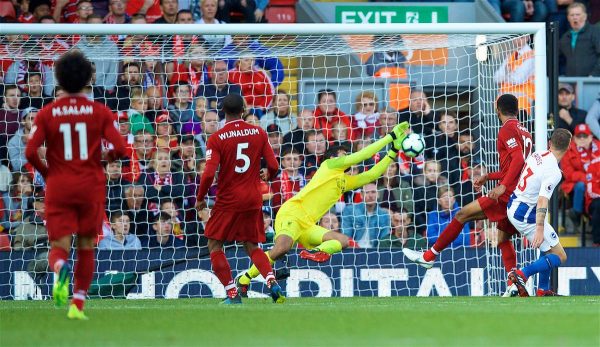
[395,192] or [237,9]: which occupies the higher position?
[237,9]

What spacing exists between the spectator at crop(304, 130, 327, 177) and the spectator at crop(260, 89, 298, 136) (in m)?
0.25

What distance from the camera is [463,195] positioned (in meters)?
13.8

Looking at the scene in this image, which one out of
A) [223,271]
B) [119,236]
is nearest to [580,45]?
[119,236]

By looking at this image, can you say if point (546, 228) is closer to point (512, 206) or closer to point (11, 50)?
point (512, 206)

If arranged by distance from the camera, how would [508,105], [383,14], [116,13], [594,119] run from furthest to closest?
[383,14], [594,119], [116,13], [508,105]

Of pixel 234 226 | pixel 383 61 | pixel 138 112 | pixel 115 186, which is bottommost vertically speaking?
pixel 234 226

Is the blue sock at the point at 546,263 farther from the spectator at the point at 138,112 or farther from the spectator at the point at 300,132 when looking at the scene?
the spectator at the point at 138,112

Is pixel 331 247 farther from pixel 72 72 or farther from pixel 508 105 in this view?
pixel 72 72

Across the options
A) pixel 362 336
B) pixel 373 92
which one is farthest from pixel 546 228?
pixel 362 336

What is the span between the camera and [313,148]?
45.4 feet

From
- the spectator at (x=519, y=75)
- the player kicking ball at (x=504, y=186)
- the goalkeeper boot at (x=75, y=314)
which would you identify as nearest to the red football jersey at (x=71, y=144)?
the goalkeeper boot at (x=75, y=314)

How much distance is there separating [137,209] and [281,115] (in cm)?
200

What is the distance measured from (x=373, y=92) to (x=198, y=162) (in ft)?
7.28

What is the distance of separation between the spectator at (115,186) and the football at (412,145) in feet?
12.0
